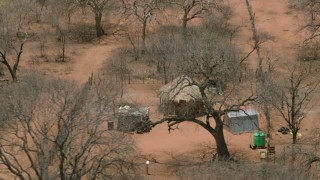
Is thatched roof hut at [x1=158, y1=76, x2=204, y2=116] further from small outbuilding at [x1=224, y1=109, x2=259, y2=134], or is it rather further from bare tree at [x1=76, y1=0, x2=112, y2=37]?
bare tree at [x1=76, y1=0, x2=112, y2=37]

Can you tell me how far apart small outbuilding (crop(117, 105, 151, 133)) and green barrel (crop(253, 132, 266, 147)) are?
5.38 meters

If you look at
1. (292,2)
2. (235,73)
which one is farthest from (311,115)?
(292,2)

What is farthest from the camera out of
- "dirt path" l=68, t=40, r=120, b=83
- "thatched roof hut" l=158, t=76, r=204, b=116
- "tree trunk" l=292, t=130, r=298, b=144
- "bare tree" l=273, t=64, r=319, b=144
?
"dirt path" l=68, t=40, r=120, b=83

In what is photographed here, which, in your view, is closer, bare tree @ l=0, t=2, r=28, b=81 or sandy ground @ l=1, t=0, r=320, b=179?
sandy ground @ l=1, t=0, r=320, b=179

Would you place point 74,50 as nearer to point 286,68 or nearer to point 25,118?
point 286,68

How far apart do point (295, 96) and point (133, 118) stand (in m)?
8.42

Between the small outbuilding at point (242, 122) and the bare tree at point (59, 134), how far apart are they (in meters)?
5.90

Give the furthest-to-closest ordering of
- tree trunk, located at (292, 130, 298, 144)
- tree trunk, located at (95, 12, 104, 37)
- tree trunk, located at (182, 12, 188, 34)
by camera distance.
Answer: tree trunk, located at (95, 12, 104, 37) < tree trunk, located at (182, 12, 188, 34) < tree trunk, located at (292, 130, 298, 144)

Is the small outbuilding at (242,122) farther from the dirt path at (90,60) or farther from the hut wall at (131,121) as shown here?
the dirt path at (90,60)

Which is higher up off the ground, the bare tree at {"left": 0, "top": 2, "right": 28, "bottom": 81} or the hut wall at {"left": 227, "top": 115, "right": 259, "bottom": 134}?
the bare tree at {"left": 0, "top": 2, "right": 28, "bottom": 81}

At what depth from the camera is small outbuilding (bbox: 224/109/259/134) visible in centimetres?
3200

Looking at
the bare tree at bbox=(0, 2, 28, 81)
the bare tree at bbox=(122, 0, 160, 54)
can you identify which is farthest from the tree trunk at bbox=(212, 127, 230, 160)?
the bare tree at bbox=(122, 0, 160, 54)

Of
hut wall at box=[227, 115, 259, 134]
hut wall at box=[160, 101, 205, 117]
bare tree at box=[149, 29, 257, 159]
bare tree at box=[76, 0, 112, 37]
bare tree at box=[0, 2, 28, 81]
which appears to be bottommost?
hut wall at box=[227, 115, 259, 134]

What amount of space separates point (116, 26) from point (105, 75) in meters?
9.41
